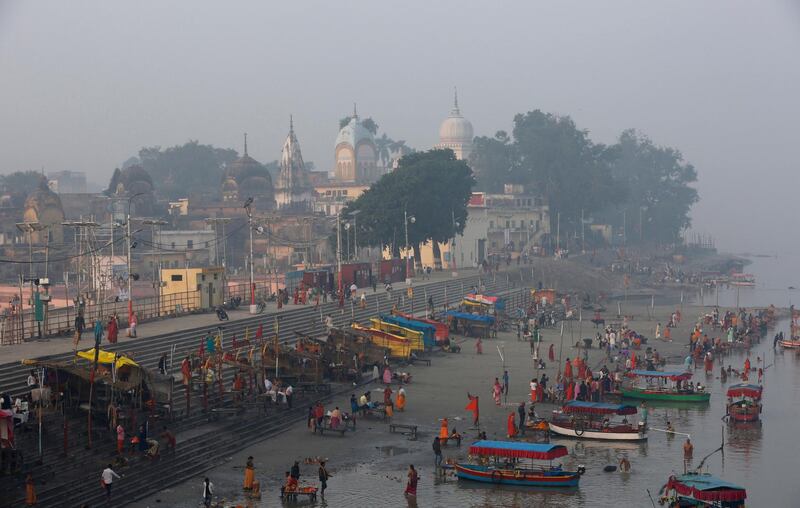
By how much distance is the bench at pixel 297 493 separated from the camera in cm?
2253

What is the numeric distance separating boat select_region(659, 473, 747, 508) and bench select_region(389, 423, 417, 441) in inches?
309

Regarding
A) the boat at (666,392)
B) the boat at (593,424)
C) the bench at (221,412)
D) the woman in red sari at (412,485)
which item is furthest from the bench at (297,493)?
the boat at (666,392)

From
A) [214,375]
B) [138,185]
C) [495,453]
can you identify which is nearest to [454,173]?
[138,185]

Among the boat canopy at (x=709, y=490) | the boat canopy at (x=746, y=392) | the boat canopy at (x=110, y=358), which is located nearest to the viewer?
the boat canopy at (x=709, y=490)

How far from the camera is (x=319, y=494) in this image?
2298cm

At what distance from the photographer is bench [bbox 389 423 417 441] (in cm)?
2800

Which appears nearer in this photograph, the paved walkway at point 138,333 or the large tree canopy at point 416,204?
the paved walkway at point 138,333

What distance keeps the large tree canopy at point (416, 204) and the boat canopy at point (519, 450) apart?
130ft

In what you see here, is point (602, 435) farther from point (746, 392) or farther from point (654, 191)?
point (654, 191)

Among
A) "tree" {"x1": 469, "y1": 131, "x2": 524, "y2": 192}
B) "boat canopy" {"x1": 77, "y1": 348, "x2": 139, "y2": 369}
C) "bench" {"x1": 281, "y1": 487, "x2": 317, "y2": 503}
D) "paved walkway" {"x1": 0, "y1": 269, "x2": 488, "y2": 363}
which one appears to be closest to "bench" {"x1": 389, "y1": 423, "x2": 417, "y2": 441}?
"bench" {"x1": 281, "y1": 487, "x2": 317, "y2": 503}

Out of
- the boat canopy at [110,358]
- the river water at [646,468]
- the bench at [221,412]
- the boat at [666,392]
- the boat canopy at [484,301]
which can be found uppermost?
the boat canopy at [110,358]

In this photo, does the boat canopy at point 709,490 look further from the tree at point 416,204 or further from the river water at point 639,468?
the tree at point 416,204

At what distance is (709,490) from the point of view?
70.7 feet

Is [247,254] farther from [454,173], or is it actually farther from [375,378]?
[375,378]
